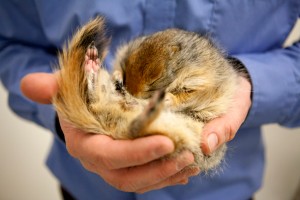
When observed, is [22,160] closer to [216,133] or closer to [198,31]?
[198,31]

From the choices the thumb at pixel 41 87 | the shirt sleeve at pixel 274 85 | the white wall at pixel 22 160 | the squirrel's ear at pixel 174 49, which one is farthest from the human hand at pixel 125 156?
the white wall at pixel 22 160

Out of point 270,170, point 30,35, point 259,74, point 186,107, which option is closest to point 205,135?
point 186,107

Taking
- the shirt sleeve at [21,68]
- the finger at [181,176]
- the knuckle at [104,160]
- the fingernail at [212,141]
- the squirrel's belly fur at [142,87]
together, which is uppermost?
the squirrel's belly fur at [142,87]

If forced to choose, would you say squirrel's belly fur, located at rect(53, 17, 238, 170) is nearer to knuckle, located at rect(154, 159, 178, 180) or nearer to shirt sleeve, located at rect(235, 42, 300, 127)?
knuckle, located at rect(154, 159, 178, 180)

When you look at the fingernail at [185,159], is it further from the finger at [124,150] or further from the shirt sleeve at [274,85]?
the shirt sleeve at [274,85]

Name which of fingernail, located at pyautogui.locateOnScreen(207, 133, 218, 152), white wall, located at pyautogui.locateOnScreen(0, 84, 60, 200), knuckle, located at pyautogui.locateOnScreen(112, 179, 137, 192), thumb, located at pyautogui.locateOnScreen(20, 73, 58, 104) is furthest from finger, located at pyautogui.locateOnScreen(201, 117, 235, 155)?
white wall, located at pyautogui.locateOnScreen(0, 84, 60, 200)

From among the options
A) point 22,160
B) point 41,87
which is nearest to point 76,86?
point 41,87

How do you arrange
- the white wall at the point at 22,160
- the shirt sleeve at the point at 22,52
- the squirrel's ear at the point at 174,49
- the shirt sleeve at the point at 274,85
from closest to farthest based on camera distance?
the squirrel's ear at the point at 174,49 < the shirt sleeve at the point at 274,85 < the shirt sleeve at the point at 22,52 < the white wall at the point at 22,160

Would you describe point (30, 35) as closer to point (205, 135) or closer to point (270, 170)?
point (205, 135)
